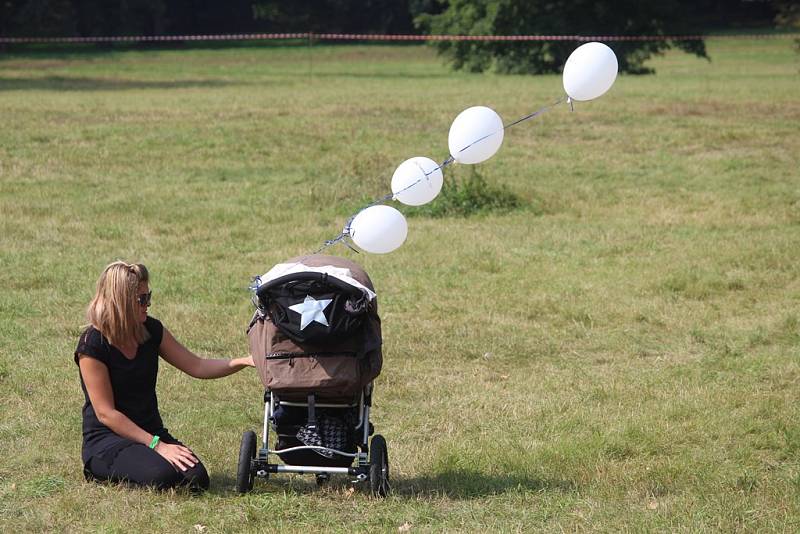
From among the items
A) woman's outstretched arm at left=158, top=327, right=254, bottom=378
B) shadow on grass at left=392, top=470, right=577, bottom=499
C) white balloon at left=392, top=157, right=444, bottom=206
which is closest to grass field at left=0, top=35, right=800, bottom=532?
shadow on grass at left=392, top=470, right=577, bottom=499

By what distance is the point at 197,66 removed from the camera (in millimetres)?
41281

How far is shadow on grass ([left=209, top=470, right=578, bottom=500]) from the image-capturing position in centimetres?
535

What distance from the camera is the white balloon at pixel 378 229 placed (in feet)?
18.6

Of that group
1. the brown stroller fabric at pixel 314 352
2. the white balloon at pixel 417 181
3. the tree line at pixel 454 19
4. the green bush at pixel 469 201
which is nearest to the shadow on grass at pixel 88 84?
the tree line at pixel 454 19

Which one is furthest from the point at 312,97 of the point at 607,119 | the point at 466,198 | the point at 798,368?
the point at 798,368

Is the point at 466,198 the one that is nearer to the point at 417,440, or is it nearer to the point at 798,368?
the point at 798,368

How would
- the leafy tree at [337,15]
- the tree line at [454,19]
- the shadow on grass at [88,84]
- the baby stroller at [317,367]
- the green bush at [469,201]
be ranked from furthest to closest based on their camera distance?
the leafy tree at [337,15], the tree line at [454,19], the shadow on grass at [88,84], the green bush at [469,201], the baby stroller at [317,367]

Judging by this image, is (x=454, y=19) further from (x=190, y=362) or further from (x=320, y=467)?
(x=320, y=467)

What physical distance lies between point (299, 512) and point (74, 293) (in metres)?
5.25

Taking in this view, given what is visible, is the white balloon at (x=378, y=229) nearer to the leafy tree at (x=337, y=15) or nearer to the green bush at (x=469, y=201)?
the green bush at (x=469, y=201)

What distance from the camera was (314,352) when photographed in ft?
16.2

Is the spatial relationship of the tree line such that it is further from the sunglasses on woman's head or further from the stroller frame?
the sunglasses on woman's head

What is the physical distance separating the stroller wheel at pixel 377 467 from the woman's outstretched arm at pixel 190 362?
2.64 feet

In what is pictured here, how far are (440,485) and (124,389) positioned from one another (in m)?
1.59
